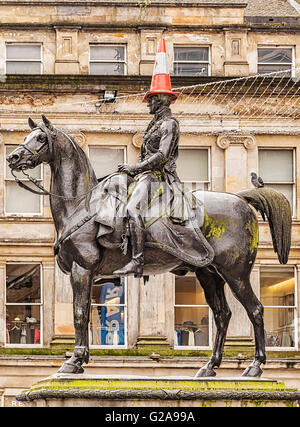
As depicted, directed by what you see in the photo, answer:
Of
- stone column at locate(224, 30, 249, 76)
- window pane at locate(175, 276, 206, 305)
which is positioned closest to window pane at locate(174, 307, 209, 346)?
window pane at locate(175, 276, 206, 305)

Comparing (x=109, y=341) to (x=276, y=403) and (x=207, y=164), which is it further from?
(x=276, y=403)

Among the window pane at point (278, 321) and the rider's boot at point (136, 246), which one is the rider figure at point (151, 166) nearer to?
the rider's boot at point (136, 246)

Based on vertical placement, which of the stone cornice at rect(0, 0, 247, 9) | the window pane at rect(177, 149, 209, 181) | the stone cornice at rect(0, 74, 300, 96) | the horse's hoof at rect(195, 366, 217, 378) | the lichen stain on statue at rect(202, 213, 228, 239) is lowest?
the horse's hoof at rect(195, 366, 217, 378)

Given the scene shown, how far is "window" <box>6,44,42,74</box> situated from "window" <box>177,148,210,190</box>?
201 inches

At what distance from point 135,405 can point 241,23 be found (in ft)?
76.1

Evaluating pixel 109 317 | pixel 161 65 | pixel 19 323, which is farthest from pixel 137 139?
pixel 161 65

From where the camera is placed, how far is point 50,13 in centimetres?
3781

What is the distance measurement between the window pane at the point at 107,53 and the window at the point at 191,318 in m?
7.01

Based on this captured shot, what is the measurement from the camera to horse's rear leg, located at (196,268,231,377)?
59.7 ft

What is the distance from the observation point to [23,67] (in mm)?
37594

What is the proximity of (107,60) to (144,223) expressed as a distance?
2083 centimetres

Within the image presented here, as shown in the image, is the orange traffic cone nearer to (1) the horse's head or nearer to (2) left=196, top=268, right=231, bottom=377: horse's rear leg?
(1) the horse's head
